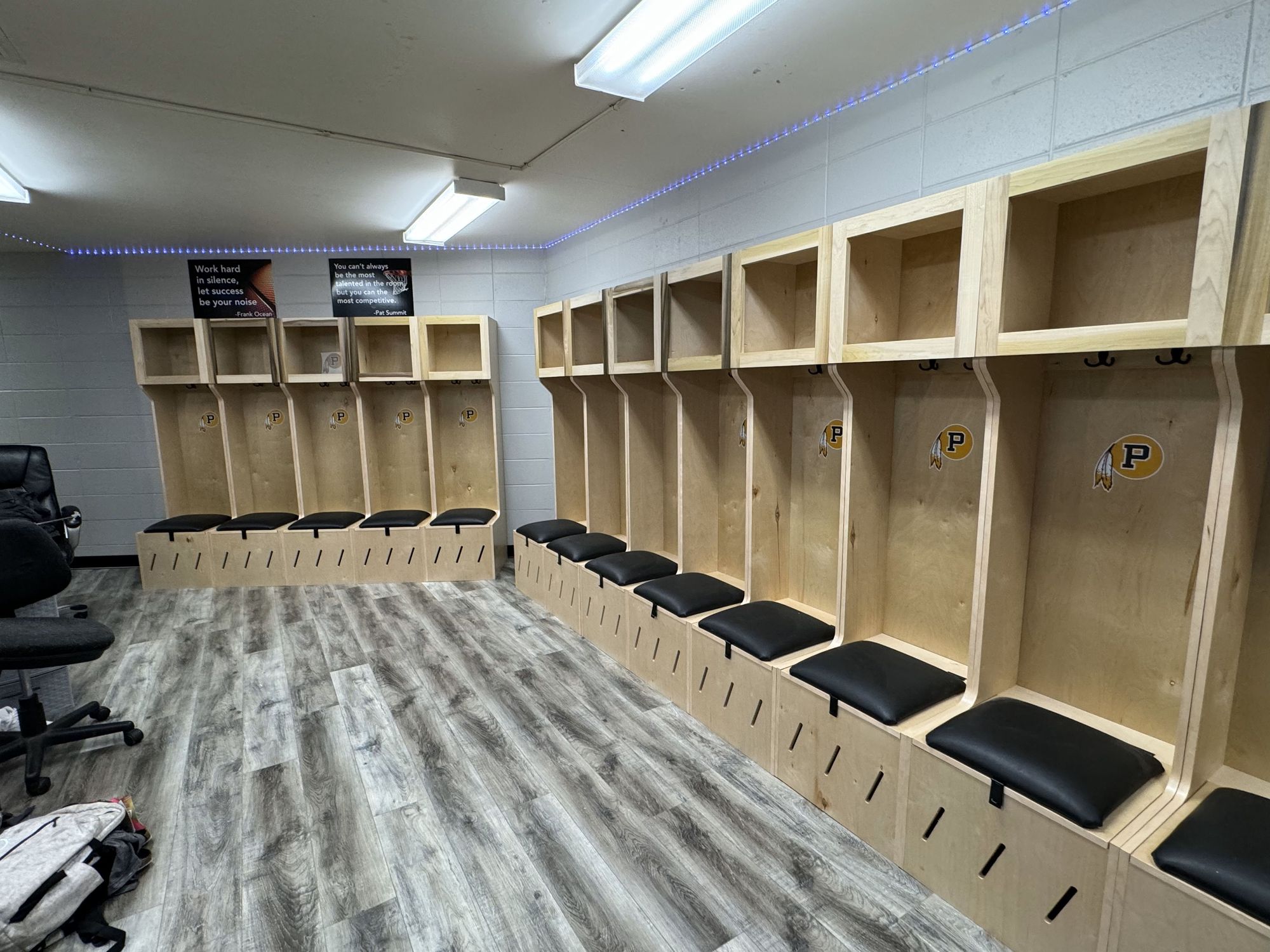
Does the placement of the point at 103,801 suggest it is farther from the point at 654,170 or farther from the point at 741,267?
the point at 654,170

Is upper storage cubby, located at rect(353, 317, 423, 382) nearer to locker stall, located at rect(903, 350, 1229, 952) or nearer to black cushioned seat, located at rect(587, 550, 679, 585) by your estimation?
black cushioned seat, located at rect(587, 550, 679, 585)

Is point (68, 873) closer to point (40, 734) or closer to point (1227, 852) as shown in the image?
point (40, 734)

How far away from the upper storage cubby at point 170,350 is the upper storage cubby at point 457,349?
165 cm

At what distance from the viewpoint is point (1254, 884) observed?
44.4 inches

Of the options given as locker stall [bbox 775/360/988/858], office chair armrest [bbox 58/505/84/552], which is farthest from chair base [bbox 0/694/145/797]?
locker stall [bbox 775/360/988/858]

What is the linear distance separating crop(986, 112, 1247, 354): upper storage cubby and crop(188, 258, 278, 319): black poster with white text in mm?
5124

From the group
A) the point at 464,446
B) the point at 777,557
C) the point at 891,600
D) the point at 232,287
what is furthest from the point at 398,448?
the point at 891,600

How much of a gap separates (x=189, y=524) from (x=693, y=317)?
4.12 m

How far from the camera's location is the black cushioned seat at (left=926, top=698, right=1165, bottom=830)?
138 centimetres

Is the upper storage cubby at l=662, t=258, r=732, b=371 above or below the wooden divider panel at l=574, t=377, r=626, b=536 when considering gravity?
above

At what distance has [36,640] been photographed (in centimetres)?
200

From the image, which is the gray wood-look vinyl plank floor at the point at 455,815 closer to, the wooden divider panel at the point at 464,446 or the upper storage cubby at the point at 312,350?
the wooden divider panel at the point at 464,446

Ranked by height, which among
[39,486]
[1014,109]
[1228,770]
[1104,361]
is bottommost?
[1228,770]

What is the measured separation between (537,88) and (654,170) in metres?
1.03
